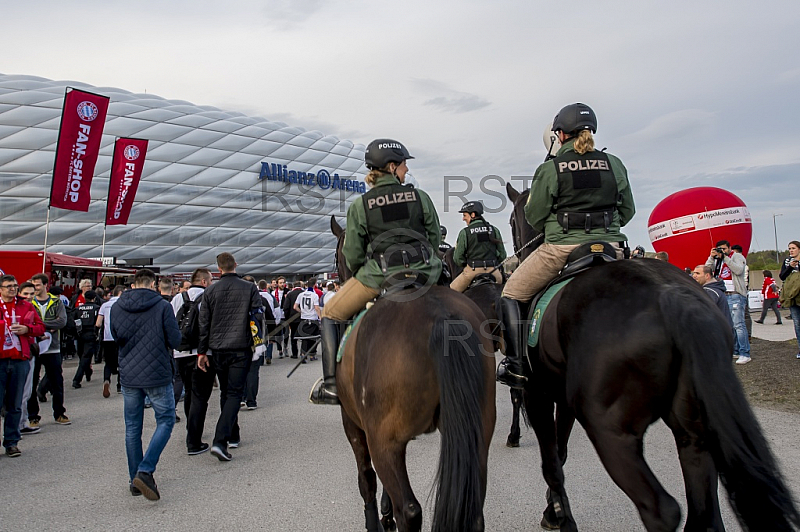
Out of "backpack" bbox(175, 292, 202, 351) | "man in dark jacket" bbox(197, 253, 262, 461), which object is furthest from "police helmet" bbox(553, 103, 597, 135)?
"backpack" bbox(175, 292, 202, 351)

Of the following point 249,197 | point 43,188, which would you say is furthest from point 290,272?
point 43,188

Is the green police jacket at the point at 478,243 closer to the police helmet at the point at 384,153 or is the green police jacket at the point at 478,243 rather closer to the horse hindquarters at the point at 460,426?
the police helmet at the point at 384,153

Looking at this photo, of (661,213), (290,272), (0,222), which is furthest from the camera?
(290,272)

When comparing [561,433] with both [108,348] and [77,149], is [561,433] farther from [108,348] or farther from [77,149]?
[77,149]

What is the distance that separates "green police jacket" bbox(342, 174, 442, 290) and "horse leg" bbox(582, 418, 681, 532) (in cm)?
145

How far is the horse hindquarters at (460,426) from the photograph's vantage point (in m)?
2.65

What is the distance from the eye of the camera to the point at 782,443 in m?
5.91

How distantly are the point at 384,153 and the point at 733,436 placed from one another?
2.60 meters

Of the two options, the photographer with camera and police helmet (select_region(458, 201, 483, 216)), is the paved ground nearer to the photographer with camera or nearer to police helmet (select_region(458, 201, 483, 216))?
police helmet (select_region(458, 201, 483, 216))

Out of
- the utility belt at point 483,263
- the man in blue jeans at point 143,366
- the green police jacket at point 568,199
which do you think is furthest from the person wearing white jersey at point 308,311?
the green police jacket at point 568,199

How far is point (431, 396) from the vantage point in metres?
2.94

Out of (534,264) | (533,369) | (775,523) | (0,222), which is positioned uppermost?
(0,222)

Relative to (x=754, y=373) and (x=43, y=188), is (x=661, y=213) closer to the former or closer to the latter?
(x=754, y=373)

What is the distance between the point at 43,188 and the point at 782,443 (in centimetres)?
4329
